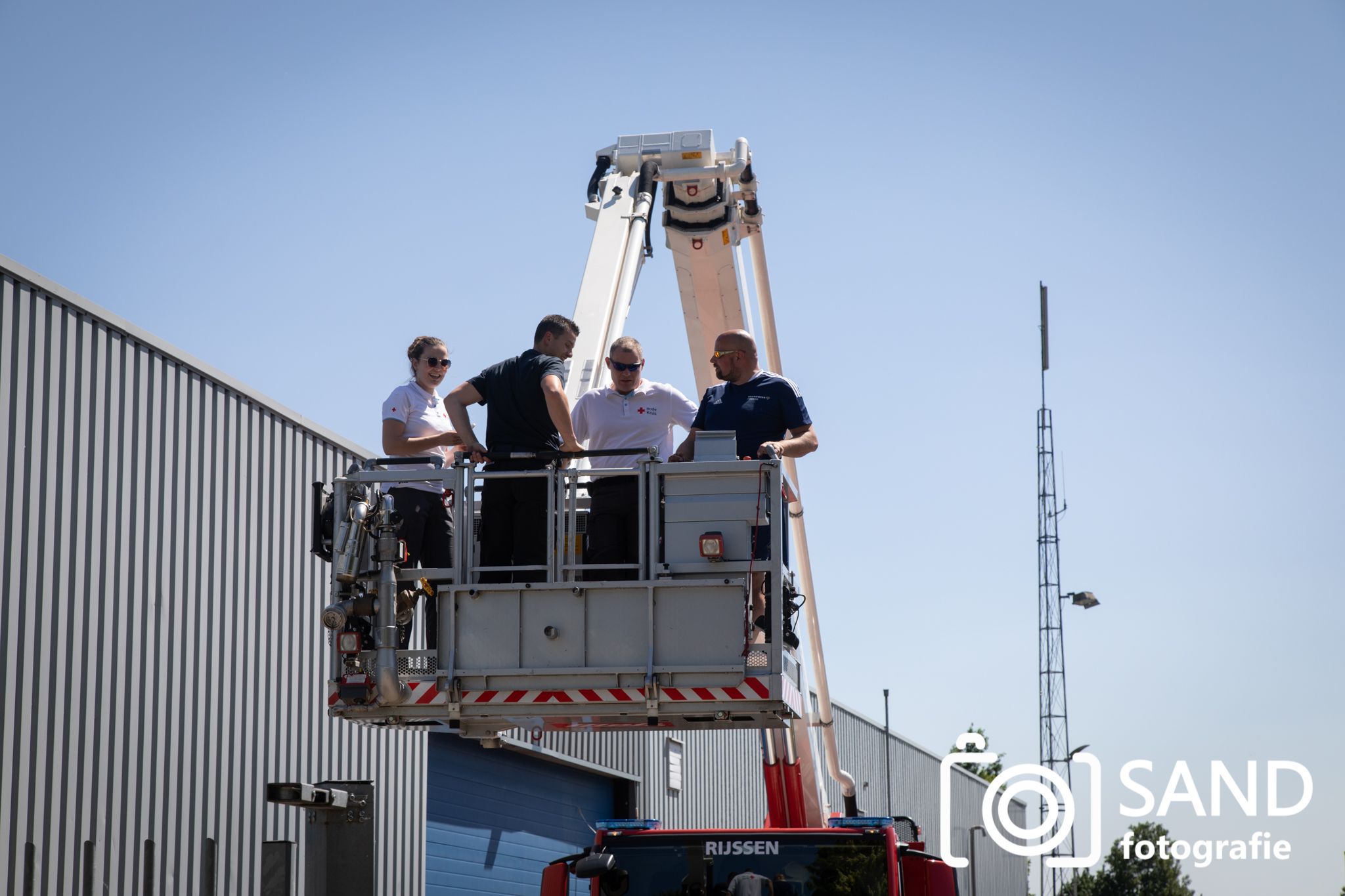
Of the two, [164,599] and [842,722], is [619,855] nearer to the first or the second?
[164,599]

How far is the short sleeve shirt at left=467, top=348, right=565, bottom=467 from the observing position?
8883 millimetres

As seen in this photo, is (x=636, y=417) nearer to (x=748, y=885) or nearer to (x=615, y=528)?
(x=615, y=528)

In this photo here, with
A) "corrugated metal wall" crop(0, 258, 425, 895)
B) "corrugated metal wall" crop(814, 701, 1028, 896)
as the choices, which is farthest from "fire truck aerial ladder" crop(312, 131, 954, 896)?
"corrugated metal wall" crop(814, 701, 1028, 896)

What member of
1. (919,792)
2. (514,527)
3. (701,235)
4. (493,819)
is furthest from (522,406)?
(919,792)

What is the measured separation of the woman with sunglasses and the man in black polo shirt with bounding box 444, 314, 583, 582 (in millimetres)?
280

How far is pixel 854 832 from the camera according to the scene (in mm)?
9500

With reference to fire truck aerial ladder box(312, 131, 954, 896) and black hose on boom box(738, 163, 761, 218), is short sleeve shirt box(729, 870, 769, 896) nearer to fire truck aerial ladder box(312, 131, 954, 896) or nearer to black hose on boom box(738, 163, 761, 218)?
fire truck aerial ladder box(312, 131, 954, 896)

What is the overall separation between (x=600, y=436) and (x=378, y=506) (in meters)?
1.59

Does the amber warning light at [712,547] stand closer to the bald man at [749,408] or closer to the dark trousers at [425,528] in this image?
the bald man at [749,408]

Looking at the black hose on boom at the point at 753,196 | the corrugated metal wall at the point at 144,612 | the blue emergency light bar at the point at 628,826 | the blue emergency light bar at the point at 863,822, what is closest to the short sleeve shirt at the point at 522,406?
the blue emergency light bar at the point at 628,826

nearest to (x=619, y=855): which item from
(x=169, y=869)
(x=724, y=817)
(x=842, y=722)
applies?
(x=169, y=869)

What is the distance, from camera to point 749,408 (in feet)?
29.6

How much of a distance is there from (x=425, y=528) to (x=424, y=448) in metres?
0.82

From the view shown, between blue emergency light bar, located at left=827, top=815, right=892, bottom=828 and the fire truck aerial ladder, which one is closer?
the fire truck aerial ladder
